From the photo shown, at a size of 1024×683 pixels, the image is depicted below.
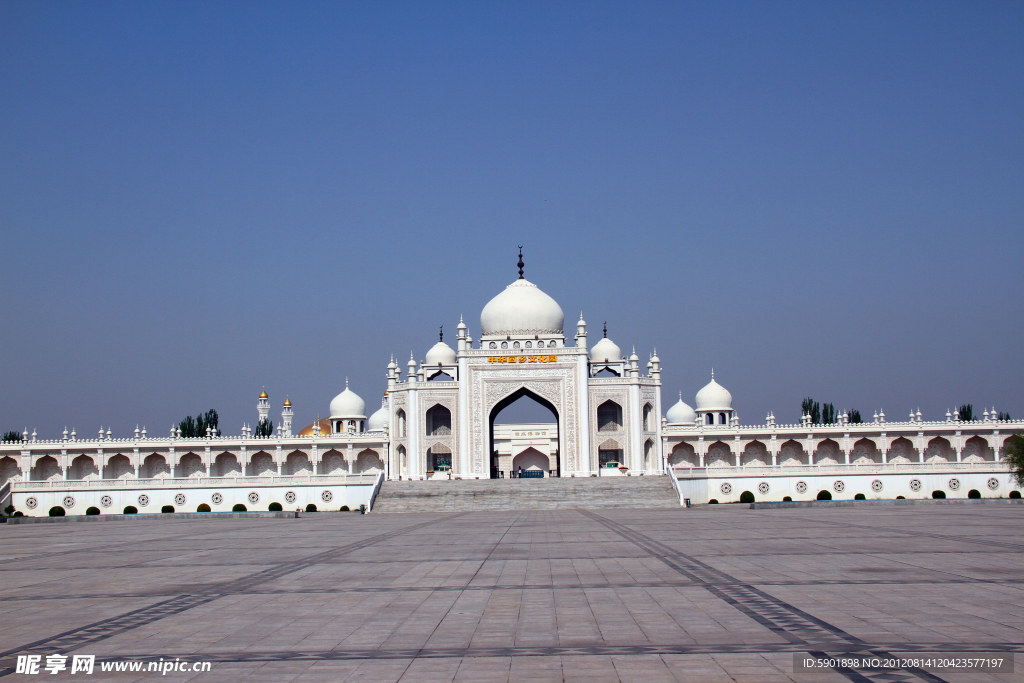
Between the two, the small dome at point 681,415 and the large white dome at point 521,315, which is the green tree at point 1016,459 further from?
the small dome at point 681,415

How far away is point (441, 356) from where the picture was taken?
48969 mm

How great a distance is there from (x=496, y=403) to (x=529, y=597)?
3268 cm

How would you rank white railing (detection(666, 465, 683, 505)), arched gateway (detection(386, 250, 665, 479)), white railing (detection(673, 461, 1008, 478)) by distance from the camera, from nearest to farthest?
white railing (detection(666, 465, 683, 505)) < white railing (detection(673, 461, 1008, 478)) < arched gateway (detection(386, 250, 665, 479))

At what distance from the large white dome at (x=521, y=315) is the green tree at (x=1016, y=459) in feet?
64.3

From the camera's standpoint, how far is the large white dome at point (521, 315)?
45062 mm

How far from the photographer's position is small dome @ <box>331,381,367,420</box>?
59219 mm

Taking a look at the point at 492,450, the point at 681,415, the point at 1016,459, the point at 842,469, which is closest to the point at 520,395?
the point at 492,450

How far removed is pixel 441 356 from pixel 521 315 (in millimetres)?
5918

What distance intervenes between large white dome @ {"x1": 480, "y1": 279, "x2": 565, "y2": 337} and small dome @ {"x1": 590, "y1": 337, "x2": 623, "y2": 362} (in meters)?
2.75

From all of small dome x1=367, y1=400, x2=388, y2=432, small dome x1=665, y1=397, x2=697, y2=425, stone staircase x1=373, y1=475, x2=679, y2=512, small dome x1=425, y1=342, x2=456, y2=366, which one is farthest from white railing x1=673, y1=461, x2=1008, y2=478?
small dome x1=367, y1=400, x2=388, y2=432

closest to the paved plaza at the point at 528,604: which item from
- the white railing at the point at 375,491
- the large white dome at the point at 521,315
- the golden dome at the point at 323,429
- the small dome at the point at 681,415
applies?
the white railing at the point at 375,491

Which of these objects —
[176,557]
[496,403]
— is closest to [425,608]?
[176,557]

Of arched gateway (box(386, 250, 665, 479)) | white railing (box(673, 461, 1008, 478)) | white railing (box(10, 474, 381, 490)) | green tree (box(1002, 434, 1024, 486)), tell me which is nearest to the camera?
green tree (box(1002, 434, 1024, 486))

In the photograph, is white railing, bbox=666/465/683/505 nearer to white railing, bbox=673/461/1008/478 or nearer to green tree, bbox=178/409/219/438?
white railing, bbox=673/461/1008/478
